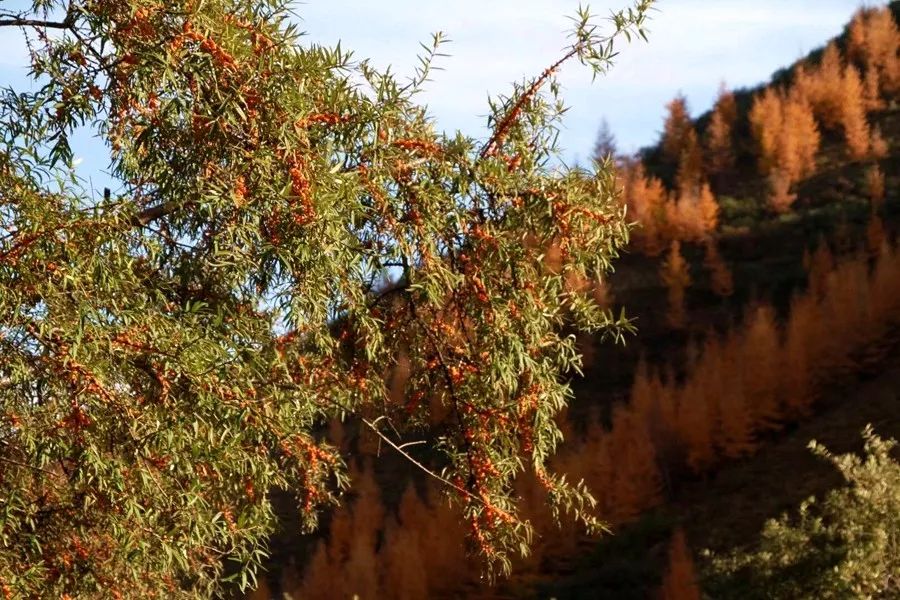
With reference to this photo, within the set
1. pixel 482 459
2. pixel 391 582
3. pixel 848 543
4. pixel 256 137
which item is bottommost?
pixel 391 582

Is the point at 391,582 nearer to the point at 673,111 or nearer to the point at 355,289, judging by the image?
the point at 355,289

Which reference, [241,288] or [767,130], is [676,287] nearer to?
[767,130]

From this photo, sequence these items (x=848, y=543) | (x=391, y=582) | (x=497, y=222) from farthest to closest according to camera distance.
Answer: (x=391, y=582), (x=848, y=543), (x=497, y=222)

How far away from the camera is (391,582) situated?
22.0 meters

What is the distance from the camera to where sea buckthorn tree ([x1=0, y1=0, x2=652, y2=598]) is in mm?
5945

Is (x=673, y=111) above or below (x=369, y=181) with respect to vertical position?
above

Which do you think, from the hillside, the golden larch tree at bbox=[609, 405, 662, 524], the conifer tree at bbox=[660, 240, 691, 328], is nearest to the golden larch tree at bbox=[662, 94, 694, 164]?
the hillside

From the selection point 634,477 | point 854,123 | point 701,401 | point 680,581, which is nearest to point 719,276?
point 854,123

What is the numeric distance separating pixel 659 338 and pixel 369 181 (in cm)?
3340

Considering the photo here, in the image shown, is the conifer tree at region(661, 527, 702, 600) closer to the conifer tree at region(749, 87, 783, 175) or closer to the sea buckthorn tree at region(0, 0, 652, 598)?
the sea buckthorn tree at region(0, 0, 652, 598)

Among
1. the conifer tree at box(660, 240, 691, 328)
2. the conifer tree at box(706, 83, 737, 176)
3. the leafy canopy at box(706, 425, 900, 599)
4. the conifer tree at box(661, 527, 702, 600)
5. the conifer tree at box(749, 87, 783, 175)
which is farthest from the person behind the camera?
the conifer tree at box(706, 83, 737, 176)

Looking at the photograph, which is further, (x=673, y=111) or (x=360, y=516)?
(x=673, y=111)

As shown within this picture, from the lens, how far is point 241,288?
6.78m

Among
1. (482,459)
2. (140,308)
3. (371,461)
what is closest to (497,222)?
(482,459)
